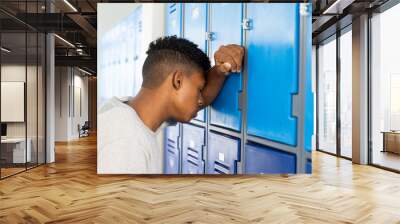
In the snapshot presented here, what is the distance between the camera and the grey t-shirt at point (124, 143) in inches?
221

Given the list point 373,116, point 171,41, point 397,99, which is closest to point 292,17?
point 171,41

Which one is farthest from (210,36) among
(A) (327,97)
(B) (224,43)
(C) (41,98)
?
(A) (327,97)

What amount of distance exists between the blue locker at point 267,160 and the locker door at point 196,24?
85cm

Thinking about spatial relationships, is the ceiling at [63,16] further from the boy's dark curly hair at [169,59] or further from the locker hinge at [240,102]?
the locker hinge at [240,102]

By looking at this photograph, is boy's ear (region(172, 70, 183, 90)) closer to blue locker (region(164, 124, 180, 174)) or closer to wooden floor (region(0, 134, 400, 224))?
blue locker (region(164, 124, 180, 174))

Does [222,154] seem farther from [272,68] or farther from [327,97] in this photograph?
[327,97]

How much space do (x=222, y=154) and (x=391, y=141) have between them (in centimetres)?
355

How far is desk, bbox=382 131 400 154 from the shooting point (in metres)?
7.01

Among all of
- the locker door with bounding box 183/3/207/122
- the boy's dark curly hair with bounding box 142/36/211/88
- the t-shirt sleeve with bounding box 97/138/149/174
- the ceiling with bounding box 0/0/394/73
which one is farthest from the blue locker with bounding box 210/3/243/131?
the ceiling with bounding box 0/0/394/73

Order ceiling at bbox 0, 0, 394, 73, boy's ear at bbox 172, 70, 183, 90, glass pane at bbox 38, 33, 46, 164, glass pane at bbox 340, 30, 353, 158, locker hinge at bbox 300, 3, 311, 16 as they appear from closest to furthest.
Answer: boy's ear at bbox 172, 70, 183, 90 < locker hinge at bbox 300, 3, 311, 16 < ceiling at bbox 0, 0, 394, 73 < glass pane at bbox 38, 33, 46, 164 < glass pane at bbox 340, 30, 353, 158

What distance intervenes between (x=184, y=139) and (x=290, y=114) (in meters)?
1.55

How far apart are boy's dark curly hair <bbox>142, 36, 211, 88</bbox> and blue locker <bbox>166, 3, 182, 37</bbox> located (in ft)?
0.45

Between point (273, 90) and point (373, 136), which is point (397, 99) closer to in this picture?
point (373, 136)

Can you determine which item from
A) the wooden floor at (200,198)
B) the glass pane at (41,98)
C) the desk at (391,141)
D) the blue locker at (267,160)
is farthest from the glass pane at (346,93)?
the glass pane at (41,98)
